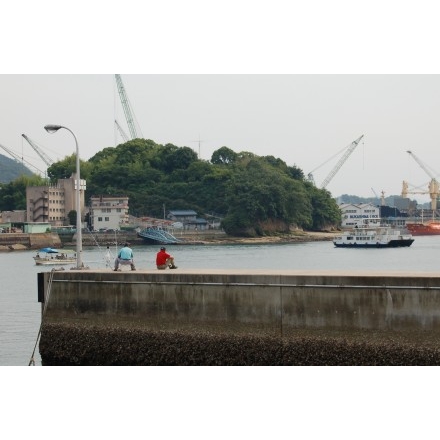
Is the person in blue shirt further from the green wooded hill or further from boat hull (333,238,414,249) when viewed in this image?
the green wooded hill

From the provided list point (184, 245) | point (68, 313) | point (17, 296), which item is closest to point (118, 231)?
point (184, 245)

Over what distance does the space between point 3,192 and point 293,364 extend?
15094 centimetres

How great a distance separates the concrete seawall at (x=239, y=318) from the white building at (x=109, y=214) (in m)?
116

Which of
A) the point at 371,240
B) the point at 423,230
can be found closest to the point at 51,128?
the point at 371,240

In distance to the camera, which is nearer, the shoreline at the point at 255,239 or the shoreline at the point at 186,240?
the shoreline at the point at 186,240

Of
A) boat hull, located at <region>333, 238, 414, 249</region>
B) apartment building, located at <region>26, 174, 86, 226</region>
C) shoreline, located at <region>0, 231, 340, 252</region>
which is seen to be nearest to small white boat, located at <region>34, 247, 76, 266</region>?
shoreline, located at <region>0, 231, 340, 252</region>

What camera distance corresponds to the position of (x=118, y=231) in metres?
132

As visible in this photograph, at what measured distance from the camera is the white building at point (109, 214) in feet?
441

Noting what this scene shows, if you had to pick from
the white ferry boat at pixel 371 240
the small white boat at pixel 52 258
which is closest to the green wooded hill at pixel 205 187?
the white ferry boat at pixel 371 240

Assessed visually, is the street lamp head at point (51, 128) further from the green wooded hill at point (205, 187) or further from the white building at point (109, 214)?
the green wooded hill at point (205, 187)

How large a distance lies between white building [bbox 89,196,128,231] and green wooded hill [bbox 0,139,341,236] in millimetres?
6173

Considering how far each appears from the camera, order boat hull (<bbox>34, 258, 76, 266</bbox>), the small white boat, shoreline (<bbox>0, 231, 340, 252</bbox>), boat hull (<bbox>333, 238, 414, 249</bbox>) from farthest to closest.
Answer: shoreline (<bbox>0, 231, 340, 252</bbox>) < boat hull (<bbox>333, 238, 414, 249</bbox>) < the small white boat < boat hull (<bbox>34, 258, 76, 266</bbox>)

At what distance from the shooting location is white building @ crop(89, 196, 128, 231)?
134375mm

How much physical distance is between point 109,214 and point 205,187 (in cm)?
2035
